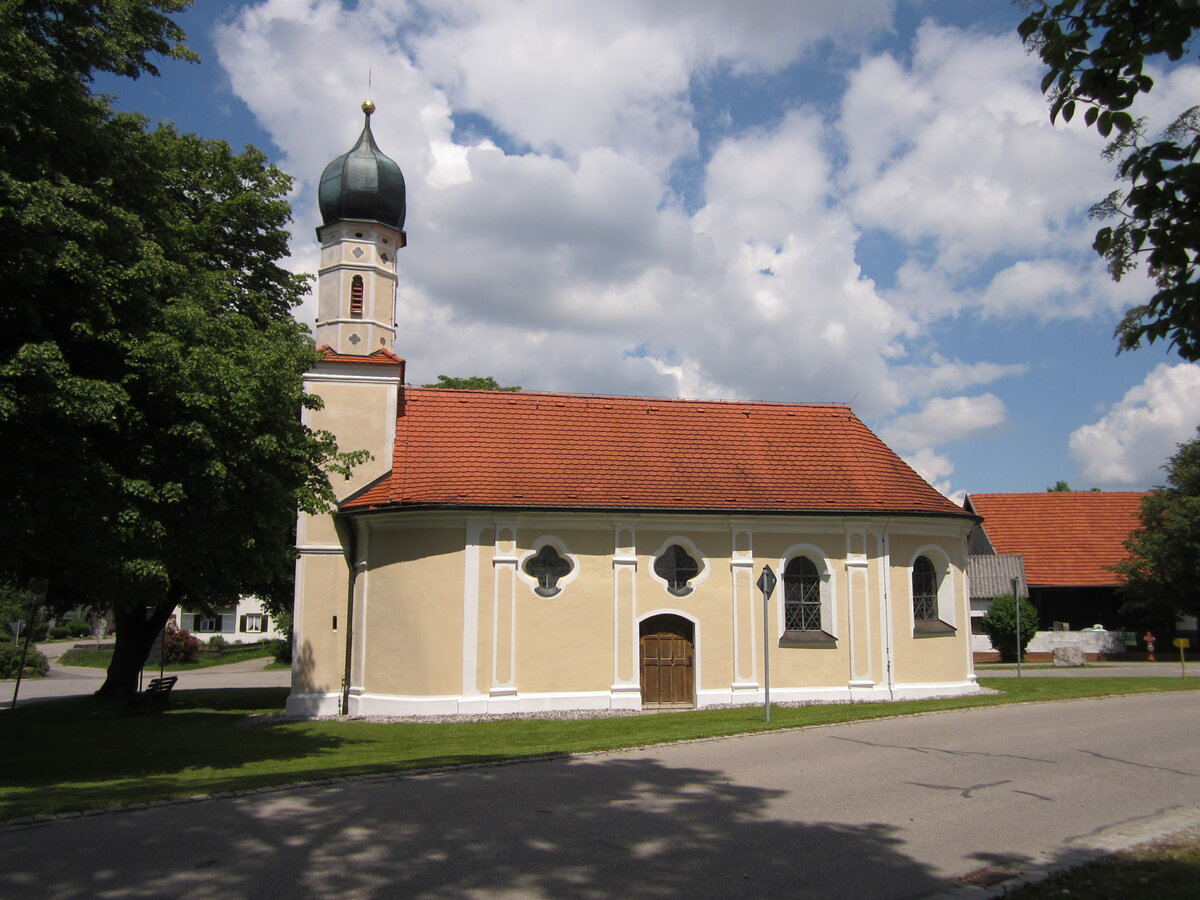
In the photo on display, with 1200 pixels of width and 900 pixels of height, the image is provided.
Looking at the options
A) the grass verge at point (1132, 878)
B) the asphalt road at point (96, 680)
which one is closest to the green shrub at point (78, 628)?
the asphalt road at point (96, 680)

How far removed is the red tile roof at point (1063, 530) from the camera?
37844 millimetres

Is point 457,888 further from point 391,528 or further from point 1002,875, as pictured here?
point 391,528

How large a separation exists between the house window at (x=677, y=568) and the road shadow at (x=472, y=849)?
11628 millimetres

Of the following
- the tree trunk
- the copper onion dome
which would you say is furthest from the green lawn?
the copper onion dome

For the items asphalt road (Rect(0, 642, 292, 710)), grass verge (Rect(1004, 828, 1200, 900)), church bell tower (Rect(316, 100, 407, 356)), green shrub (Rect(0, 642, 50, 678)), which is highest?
church bell tower (Rect(316, 100, 407, 356))

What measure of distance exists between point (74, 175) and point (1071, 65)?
39.3 feet

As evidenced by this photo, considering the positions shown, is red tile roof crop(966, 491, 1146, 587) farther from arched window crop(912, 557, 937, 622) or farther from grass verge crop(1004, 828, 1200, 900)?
grass verge crop(1004, 828, 1200, 900)

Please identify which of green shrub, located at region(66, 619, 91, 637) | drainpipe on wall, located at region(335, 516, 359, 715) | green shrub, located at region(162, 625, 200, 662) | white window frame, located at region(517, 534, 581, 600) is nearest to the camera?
white window frame, located at region(517, 534, 581, 600)

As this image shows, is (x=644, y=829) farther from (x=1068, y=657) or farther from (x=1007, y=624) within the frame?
(x=1007, y=624)

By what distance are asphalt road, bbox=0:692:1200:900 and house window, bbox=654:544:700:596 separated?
9.05m

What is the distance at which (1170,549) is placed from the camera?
3219cm

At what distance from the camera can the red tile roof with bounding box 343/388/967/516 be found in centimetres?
2130

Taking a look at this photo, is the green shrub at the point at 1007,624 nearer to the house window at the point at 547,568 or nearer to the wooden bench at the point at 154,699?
the house window at the point at 547,568

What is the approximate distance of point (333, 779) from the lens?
10320 millimetres
